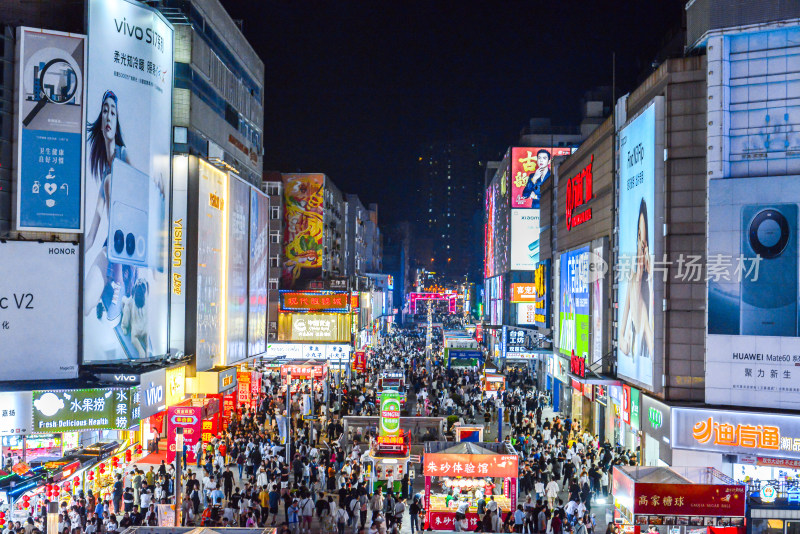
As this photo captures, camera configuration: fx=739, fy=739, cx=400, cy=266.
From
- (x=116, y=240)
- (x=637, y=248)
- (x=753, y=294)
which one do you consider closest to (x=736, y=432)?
(x=753, y=294)

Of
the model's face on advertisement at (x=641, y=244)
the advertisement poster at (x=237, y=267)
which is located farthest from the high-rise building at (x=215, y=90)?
the model's face on advertisement at (x=641, y=244)

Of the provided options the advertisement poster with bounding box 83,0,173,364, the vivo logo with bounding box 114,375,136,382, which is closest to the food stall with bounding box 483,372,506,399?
the advertisement poster with bounding box 83,0,173,364

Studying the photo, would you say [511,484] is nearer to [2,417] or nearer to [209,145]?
[2,417]

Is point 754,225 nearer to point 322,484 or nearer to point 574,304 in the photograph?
point 322,484

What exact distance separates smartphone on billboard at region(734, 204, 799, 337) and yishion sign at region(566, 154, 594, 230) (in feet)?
47.9

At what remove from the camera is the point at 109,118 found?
86.3 feet

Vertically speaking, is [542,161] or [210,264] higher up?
[542,161]

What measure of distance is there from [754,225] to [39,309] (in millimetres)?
22761

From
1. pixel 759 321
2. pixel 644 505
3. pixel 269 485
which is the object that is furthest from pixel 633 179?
pixel 269 485

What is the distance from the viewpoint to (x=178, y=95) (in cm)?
3142

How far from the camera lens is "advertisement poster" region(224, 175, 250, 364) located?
3800cm

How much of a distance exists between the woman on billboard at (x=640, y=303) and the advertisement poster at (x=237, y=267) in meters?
19.9

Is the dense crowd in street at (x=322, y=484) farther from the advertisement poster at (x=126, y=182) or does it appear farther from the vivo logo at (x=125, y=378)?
the advertisement poster at (x=126, y=182)

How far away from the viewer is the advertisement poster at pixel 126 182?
25656 mm
